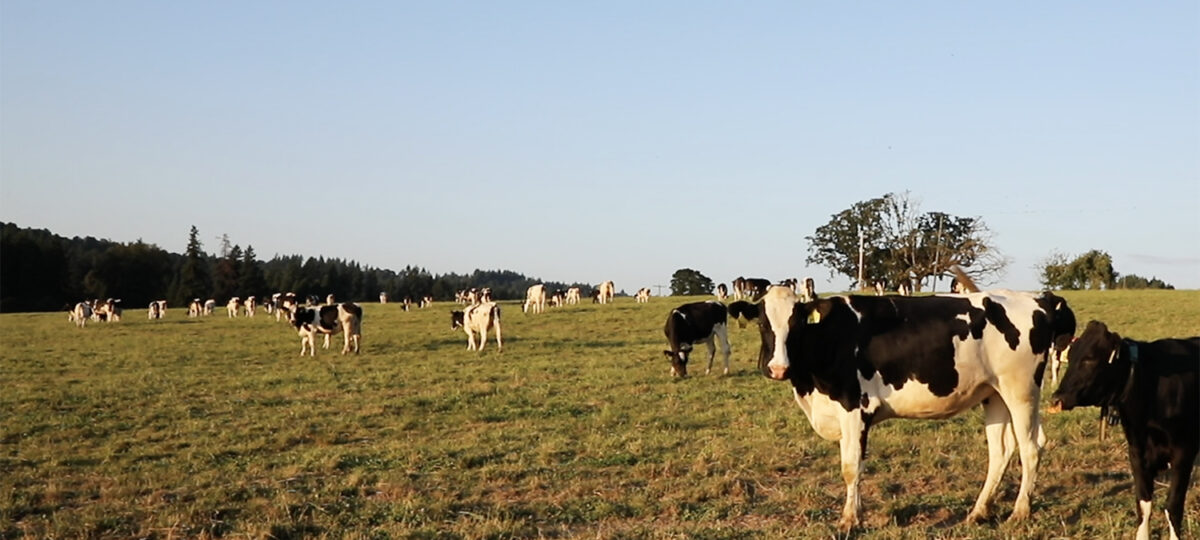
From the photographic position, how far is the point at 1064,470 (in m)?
9.76

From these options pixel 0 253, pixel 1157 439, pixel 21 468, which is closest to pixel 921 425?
pixel 1157 439

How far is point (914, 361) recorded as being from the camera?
8305 mm

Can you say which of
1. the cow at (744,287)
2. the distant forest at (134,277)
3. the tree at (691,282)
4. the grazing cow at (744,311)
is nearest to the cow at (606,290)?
the cow at (744,287)

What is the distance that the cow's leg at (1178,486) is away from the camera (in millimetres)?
6723

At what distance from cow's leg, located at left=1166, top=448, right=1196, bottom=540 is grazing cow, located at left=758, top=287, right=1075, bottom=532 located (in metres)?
1.37

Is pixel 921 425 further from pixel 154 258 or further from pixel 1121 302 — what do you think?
pixel 154 258

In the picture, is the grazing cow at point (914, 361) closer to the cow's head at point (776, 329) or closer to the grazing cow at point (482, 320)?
the cow's head at point (776, 329)

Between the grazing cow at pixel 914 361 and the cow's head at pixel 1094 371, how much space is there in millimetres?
1098

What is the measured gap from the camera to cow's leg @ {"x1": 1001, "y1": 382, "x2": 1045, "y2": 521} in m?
8.02

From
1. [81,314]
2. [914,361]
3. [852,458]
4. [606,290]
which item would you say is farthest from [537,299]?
[852,458]

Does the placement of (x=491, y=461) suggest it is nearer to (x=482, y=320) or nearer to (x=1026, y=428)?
(x=1026, y=428)

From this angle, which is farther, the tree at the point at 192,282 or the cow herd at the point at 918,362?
the tree at the point at 192,282

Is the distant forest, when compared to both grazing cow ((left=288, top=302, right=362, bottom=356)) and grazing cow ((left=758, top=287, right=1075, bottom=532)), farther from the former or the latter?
grazing cow ((left=758, top=287, right=1075, bottom=532))

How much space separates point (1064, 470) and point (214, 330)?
1550 inches
